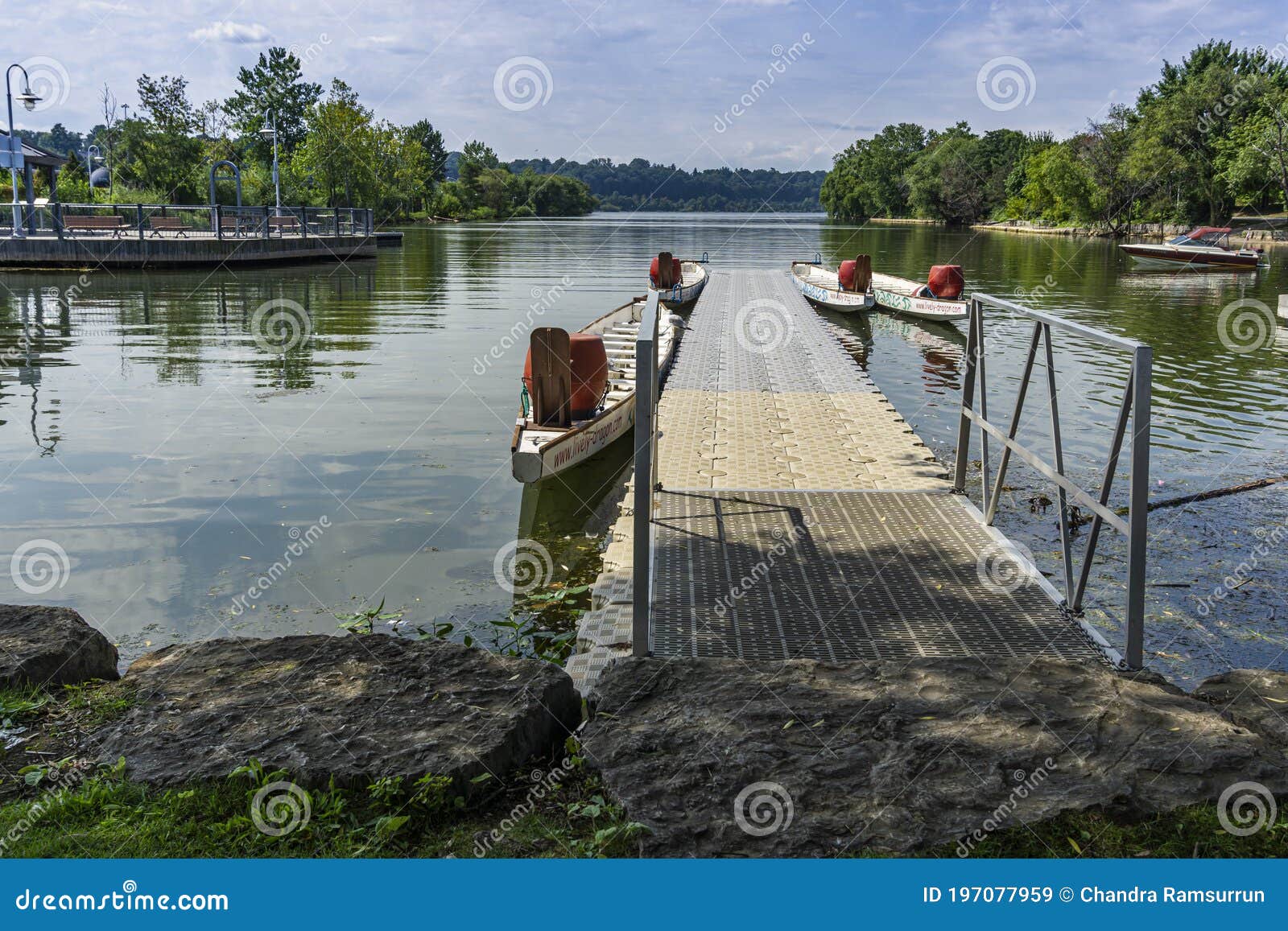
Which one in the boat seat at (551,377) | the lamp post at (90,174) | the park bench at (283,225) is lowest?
the boat seat at (551,377)

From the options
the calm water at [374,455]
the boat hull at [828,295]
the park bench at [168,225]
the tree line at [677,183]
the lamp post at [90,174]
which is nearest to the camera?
the calm water at [374,455]

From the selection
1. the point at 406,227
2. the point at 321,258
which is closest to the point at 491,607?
the point at 321,258

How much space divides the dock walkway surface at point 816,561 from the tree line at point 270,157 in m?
42.5

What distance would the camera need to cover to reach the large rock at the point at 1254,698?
13.5 feet

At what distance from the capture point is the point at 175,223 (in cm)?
4119

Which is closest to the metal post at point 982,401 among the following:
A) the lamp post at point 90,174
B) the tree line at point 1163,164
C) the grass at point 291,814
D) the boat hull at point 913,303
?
the grass at point 291,814

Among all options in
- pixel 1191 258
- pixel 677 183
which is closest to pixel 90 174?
pixel 1191 258

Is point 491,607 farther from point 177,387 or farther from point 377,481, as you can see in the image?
point 177,387

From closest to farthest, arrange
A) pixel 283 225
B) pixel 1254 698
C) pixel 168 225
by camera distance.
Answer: pixel 1254 698
pixel 168 225
pixel 283 225

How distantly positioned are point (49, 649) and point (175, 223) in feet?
134

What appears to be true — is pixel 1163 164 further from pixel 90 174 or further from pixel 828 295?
pixel 90 174

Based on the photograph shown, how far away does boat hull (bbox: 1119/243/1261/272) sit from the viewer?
143 feet

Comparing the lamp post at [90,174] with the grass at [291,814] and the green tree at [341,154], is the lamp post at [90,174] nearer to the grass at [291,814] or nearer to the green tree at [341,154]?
the green tree at [341,154]

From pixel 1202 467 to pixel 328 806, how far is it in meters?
10.8
